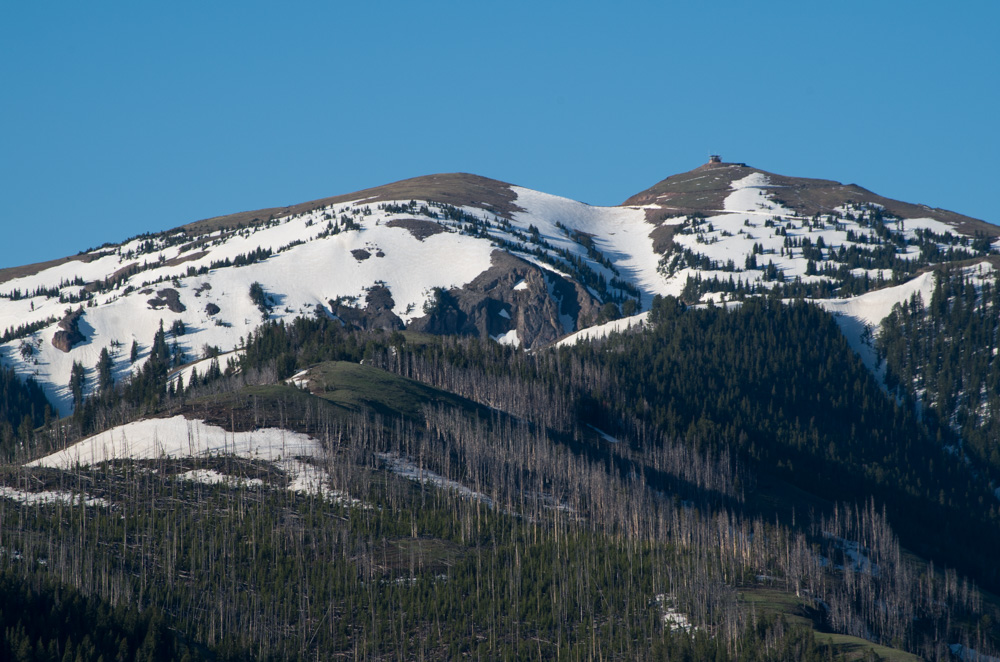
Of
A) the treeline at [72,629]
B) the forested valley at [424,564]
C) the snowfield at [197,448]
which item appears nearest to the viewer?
the treeline at [72,629]

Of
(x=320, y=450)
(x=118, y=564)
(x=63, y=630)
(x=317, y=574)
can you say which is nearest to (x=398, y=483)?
(x=320, y=450)

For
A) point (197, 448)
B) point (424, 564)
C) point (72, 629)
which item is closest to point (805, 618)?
point (424, 564)

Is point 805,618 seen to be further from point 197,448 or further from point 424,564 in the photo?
point 197,448

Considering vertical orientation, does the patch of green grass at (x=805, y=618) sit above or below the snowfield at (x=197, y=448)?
below

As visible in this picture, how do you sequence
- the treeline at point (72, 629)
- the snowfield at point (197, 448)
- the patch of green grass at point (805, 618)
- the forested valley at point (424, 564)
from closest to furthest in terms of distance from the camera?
1. the treeline at point (72, 629)
2. the forested valley at point (424, 564)
3. the patch of green grass at point (805, 618)
4. the snowfield at point (197, 448)

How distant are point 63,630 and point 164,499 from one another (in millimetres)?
38827

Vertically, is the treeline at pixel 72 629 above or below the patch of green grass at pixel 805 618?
above

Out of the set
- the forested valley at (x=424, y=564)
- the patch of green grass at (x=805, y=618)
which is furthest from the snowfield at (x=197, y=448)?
the patch of green grass at (x=805, y=618)

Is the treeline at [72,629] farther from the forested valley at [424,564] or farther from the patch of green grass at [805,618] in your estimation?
the patch of green grass at [805,618]

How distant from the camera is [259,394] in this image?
609ft

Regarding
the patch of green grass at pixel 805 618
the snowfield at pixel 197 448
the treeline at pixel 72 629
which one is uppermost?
the snowfield at pixel 197 448

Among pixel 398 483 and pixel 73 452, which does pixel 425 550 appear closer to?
pixel 398 483

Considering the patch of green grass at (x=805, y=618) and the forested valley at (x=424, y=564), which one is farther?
the patch of green grass at (x=805, y=618)

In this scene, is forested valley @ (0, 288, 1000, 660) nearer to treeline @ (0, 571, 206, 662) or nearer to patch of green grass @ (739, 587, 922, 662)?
treeline @ (0, 571, 206, 662)
